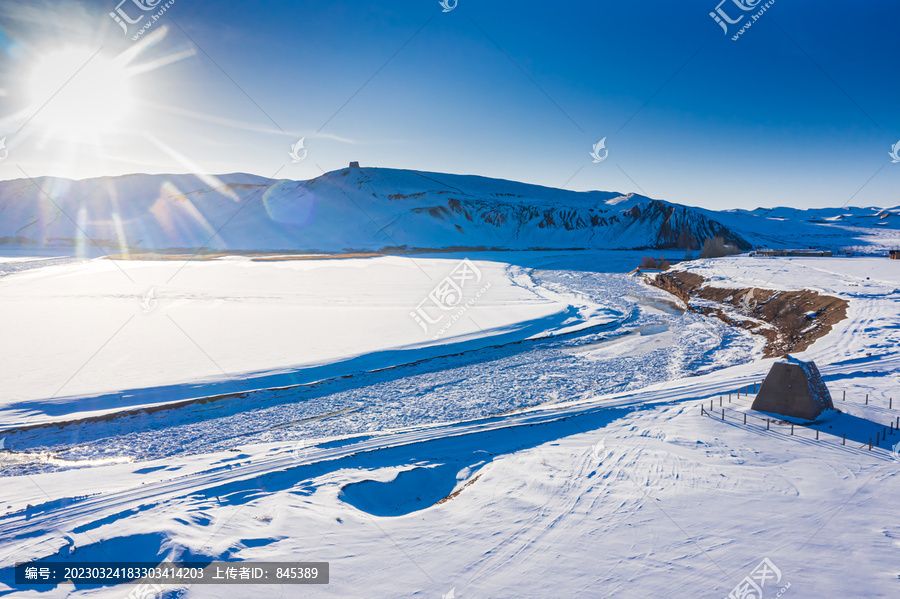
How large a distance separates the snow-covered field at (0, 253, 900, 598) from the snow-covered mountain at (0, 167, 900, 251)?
171 feet

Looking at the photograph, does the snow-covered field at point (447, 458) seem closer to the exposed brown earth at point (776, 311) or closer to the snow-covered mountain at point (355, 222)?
the exposed brown earth at point (776, 311)

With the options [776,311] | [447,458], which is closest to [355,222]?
[776,311]

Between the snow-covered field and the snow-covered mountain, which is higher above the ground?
the snow-covered mountain

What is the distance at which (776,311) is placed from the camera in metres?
19.4

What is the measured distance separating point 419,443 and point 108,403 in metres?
7.12

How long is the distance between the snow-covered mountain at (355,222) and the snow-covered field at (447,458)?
5201 cm

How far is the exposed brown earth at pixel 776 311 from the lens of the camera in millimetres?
16000

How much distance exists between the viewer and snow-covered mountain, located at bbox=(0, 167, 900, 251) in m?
70.9

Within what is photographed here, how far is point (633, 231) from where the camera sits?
261ft
